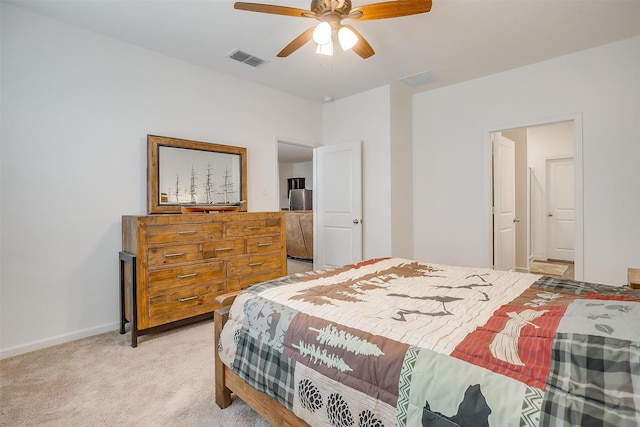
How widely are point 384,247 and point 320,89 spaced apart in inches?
91.7

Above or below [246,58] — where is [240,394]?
below

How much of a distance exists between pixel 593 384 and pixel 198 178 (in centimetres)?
337

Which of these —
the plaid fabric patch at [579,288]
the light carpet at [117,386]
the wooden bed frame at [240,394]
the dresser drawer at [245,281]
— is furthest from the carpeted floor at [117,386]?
the plaid fabric patch at [579,288]

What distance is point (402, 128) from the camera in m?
4.29

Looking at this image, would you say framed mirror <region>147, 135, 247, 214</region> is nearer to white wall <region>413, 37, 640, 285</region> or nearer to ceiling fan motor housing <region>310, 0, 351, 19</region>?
ceiling fan motor housing <region>310, 0, 351, 19</region>

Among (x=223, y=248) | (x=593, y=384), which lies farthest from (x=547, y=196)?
(x=593, y=384)

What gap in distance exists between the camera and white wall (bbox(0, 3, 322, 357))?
7.82 feet

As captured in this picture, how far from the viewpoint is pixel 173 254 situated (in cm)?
266

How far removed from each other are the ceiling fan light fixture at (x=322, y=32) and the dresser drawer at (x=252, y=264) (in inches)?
83.5

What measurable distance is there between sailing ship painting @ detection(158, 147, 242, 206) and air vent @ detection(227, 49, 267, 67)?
1.04m

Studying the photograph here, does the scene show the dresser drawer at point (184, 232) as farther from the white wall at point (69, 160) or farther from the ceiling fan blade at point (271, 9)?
the ceiling fan blade at point (271, 9)

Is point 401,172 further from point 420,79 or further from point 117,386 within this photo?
point 117,386

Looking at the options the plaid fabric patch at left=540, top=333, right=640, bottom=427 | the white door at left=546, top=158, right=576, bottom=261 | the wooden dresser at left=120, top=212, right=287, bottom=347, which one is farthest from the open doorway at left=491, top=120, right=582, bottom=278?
the plaid fabric patch at left=540, top=333, right=640, bottom=427

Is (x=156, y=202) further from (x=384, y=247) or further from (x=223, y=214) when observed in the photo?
(x=384, y=247)
